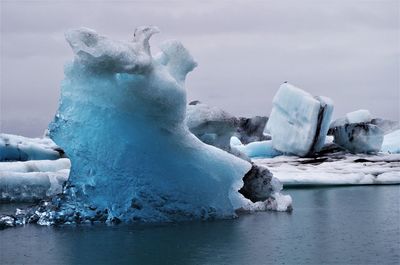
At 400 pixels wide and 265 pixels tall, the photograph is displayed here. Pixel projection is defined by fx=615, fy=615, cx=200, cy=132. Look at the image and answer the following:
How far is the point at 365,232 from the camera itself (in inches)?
308

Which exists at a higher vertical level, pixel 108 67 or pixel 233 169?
pixel 108 67

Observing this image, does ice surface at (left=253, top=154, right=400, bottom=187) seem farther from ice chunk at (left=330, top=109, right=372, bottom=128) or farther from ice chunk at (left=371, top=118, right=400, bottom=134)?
ice chunk at (left=371, top=118, right=400, bottom=134)

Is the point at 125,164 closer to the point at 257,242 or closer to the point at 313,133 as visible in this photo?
the point at 257,242

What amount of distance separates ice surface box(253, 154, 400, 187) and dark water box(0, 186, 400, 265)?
21.4 feet

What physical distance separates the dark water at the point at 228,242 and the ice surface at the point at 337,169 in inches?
256

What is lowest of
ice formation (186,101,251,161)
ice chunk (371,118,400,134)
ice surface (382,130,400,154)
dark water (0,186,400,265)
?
ice surface (382,130,400,154)

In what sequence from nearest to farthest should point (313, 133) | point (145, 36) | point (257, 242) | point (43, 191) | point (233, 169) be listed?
point (257, 242)
point (145, 36)
point (233, 169)
point (43, 191)
point (313, 133)

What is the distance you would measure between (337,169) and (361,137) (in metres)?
3.85

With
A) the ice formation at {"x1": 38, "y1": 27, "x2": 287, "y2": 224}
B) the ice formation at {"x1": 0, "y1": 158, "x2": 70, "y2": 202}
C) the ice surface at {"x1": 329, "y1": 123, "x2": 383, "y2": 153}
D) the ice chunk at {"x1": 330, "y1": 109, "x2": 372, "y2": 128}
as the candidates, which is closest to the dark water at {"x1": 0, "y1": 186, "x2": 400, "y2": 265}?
the ice formation at {"x1": 38, "y1": 27, "x2": 287, "y2": 224}

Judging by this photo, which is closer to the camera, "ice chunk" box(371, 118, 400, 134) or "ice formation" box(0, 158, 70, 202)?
"ice formation" box(0, 158, 70, 202)

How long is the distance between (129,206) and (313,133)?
13.0 meters

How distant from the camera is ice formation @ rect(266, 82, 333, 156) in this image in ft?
67.4

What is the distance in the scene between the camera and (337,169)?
18.4m

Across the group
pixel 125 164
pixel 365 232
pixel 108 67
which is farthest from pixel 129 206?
pixel 365 232
